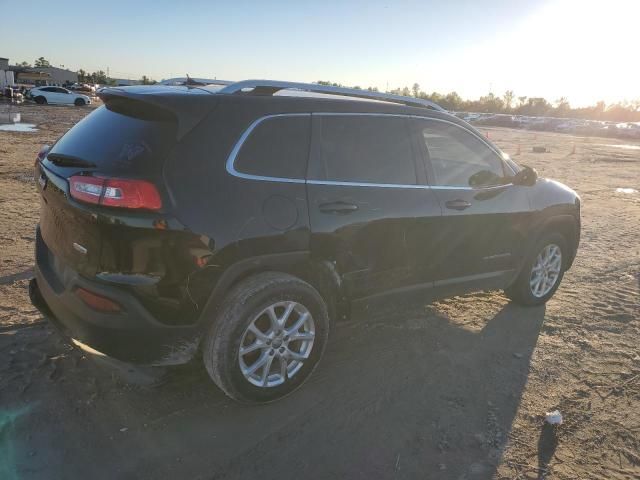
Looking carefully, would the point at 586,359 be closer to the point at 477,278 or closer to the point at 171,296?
the point at 477,278

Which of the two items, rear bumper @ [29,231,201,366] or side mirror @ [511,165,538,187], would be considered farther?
side mirror @ [511,165,538,187]

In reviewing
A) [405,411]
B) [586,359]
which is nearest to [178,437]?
[405,411]

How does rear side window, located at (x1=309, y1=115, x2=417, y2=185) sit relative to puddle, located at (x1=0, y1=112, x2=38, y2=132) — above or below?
above

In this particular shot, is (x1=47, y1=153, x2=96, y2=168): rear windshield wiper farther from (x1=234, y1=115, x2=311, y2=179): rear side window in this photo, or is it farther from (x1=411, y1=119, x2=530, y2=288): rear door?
(x1=411, y1=119, x2=530, y2=288): rear door

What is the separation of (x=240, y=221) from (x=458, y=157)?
7.19 feet

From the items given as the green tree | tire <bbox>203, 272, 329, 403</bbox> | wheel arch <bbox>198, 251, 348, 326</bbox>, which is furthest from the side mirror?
the green tree

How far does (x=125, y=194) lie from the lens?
2.52 meters

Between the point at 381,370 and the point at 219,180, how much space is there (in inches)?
74.1

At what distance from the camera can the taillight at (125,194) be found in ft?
8.28

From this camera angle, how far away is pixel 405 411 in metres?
3.18

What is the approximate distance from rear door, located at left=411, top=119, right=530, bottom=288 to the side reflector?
2.35 meters

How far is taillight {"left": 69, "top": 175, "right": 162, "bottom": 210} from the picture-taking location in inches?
99.3

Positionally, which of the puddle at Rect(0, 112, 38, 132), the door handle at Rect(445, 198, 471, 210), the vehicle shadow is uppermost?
the door handle at Rect(445, 198, 471, 210)

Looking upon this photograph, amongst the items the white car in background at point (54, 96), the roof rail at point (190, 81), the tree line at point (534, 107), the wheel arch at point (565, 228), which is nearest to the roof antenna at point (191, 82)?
the roof rail at point (190, 81)
